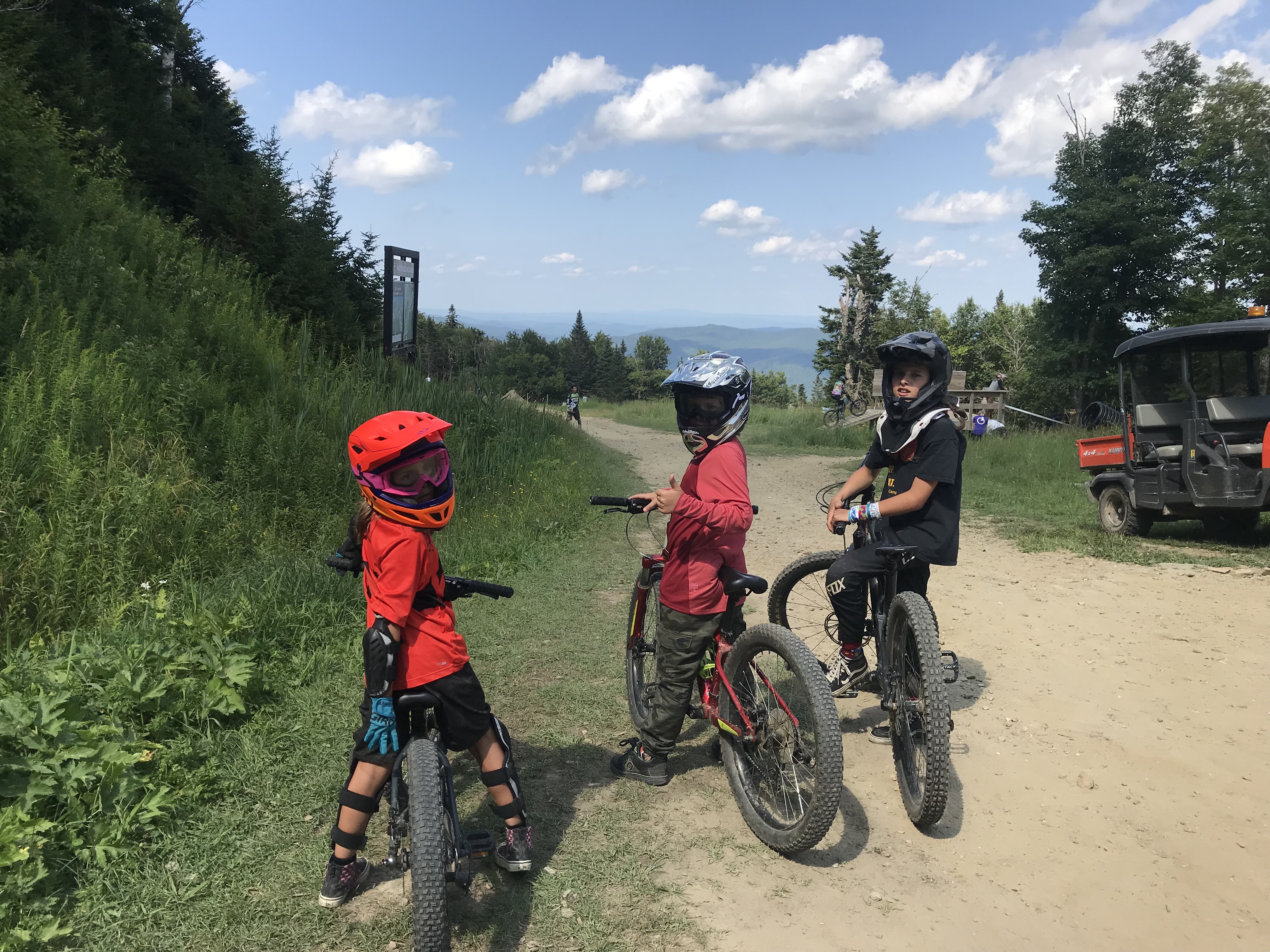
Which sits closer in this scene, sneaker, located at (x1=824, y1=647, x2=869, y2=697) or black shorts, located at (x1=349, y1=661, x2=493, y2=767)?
black shorts, located at (x1=349, y1=661, x2=493, y2=767)

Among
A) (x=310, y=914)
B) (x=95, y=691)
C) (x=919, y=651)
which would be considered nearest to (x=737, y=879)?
(x=919, y=651)

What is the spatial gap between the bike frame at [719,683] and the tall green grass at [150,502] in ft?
7.08

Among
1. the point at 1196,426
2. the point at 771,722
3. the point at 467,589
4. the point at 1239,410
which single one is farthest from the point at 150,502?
the point at 1239,410

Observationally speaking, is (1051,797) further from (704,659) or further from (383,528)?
(383,528)

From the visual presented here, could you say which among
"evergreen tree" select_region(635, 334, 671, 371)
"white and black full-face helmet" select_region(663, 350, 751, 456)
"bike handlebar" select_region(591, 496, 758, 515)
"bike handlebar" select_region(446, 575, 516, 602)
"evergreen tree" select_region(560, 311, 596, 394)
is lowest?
"bike handlebar" select_region(446, 575, 516, 602)

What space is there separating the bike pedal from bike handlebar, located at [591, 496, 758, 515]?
1299 millimetres

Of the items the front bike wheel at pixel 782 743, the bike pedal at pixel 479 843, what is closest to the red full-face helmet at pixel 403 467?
the bike pedal at pixel 479 843

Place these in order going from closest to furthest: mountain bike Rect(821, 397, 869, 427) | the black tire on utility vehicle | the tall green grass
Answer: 1. the tall green grass
2. the black tire on utility vehicle
3. mountain bike Rect(821, 397, 869, 427)

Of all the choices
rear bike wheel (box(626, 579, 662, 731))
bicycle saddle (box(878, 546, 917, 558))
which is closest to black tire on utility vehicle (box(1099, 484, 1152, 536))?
bicycle saddle (box(878, 546, 917, 558))

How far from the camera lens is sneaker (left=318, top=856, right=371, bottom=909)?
290 centimetres

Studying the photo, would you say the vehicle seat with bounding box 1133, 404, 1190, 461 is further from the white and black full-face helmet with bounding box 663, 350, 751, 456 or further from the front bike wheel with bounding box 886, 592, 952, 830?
the white and black full-face helmet with bounding box 663, 350, 751, 456

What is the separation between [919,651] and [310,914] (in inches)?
102

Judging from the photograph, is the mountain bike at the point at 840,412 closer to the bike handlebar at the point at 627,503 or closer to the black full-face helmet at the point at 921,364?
the black full-face helmet at the point at 921,364

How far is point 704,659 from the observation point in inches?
151
